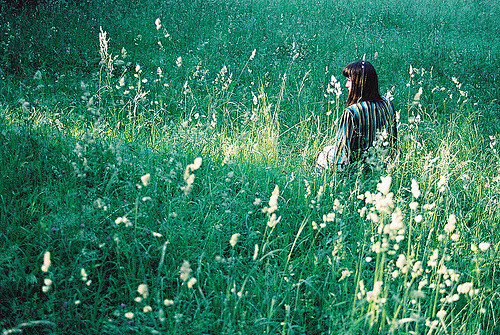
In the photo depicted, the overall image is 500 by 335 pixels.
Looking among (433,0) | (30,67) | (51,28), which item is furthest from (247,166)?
(433,0)

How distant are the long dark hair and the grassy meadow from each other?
0.18m

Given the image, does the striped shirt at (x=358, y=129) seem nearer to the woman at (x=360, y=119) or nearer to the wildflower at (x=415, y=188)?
the woman at (x=360, y=119)

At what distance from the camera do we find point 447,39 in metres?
8.11

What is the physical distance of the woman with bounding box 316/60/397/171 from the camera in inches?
132

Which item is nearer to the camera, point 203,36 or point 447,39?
point 203,36

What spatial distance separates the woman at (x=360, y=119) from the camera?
336 centimetres

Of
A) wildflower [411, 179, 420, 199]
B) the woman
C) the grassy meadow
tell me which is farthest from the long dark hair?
wildflower [411, 179, 420, 199]

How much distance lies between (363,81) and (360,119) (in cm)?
37

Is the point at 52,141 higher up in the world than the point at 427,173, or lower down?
higher up

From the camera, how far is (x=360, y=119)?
11.1 ft

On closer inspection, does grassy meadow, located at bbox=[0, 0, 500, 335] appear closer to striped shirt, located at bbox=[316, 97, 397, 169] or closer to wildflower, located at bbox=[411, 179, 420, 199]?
wildflower, located at bbox=[411, 179, 420, 199]

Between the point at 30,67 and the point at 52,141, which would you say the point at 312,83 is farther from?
the point at 30,67

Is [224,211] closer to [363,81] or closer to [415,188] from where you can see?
[415,188]

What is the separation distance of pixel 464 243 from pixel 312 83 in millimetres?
3406
